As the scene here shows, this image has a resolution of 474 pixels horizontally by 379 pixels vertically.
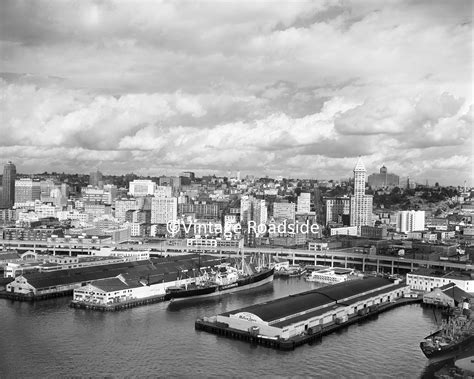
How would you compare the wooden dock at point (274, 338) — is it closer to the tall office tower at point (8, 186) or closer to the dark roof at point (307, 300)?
the dark roof at point (307, 300)

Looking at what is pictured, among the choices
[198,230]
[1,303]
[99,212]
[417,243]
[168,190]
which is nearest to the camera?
[1,303]

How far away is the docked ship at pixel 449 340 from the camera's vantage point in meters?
9.70

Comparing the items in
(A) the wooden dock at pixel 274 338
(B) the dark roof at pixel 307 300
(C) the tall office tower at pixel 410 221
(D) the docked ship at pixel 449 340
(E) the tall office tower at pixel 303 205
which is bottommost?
(A) the wooden dock at pixel 274 338

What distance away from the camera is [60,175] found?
60.9 metres

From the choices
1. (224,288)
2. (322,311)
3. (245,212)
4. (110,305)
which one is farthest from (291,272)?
(245,212)

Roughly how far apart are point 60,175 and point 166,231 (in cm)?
3252

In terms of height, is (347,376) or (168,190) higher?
(168,190)

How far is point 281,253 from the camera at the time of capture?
2214 cm

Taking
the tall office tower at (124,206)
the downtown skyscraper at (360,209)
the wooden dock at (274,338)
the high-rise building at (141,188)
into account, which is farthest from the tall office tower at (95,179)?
the wooden dock at (274,338)

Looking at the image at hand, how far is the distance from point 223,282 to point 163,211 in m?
19.1

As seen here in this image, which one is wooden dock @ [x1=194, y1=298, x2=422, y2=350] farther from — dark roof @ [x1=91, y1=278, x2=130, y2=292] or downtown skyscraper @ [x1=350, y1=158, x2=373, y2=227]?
downtown skyscraper @ [x1=350, y1=158, x2=373, y2=227]

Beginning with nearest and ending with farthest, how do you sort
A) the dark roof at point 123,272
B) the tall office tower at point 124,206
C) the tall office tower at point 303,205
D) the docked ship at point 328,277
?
the dark roof at point 123,272 < the docked ship at point 328,277 < the tall office tower at point 124,206 < the tall office tower at point 303,205

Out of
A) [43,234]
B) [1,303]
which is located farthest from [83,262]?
[43,234]

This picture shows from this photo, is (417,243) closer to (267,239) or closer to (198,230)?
(267,239)
